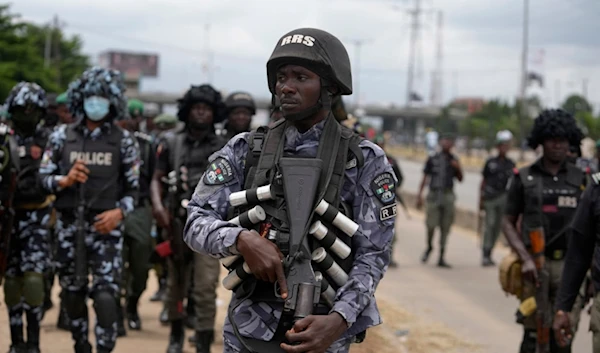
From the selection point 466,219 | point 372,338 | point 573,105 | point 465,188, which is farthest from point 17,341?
point 465,188

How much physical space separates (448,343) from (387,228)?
17.7ft

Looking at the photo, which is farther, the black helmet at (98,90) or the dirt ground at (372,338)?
the dirt ground at (372,338)

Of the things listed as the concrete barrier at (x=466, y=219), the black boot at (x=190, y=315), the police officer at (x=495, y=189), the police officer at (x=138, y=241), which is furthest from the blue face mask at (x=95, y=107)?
the concrete barrier at (x=466, y=219)

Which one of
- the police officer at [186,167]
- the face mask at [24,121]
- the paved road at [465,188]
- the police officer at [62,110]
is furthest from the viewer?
the paved road at [465,188]

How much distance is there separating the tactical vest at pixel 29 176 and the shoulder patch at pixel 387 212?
400 cm

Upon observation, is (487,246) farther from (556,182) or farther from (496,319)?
(556,182)

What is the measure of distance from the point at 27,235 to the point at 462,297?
628 centimetres

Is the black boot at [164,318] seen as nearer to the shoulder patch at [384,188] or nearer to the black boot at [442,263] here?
the shoulder patch at [384,188]

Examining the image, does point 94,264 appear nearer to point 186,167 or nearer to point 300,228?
point 186,167

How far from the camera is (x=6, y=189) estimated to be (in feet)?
22.4

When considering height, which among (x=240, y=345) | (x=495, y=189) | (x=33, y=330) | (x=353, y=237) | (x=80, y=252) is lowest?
(x=33, y=330)

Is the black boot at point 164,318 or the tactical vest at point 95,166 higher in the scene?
the tactical vest at point 95,166

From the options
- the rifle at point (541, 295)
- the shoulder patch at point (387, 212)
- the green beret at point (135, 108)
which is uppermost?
the green beret at point (135, 108)

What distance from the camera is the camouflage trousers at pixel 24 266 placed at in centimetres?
700
